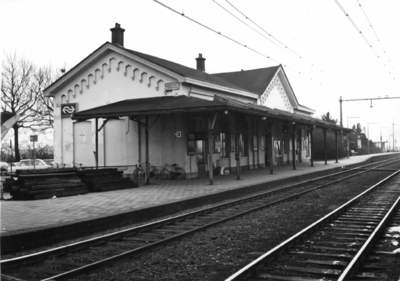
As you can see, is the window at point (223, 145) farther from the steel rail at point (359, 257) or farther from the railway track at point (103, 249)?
the steel rail at point (359, 257)

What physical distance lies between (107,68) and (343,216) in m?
15.8

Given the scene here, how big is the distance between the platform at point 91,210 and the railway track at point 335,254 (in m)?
4.06

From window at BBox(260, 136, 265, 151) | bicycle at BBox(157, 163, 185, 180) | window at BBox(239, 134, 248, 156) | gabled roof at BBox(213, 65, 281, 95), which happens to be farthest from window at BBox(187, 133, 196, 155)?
gabled roof at BBox(213, 65, 281, 95)

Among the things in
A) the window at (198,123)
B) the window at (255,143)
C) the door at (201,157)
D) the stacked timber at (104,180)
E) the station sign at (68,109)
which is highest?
the station sign at (68,109)

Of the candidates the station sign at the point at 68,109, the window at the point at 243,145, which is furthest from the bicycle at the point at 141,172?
the window at the point at 243,145

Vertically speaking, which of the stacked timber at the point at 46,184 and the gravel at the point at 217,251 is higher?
the stacked timber at the point at 46,184

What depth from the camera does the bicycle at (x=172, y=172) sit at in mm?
20625

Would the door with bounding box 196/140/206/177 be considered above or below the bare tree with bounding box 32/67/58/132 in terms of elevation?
below

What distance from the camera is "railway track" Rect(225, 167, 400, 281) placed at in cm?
562

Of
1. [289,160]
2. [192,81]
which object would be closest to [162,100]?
[192,81]

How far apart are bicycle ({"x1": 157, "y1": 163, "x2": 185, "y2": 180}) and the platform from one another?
141 inches

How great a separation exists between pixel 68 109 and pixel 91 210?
14.3m

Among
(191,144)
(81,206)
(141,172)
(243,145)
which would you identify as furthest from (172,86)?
(81,206)

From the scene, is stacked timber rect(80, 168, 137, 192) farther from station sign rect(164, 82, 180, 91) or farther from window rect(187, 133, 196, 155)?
station sign rect(164, 82, 180, 91)
